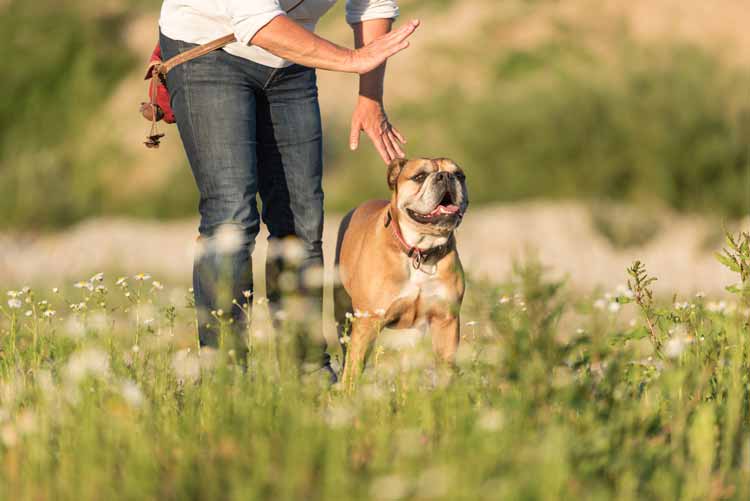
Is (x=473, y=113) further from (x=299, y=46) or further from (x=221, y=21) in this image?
(x=299, y=46)

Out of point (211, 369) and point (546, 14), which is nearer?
point (211, 369)

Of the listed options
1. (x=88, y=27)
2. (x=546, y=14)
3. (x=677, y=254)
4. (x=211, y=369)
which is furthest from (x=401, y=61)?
(x=211, y=369)

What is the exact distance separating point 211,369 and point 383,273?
177cm

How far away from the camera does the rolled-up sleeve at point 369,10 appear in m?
4.97

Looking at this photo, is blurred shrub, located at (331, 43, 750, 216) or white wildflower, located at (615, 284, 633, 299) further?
blurred shrub, located at (331, 43, 750, 216)

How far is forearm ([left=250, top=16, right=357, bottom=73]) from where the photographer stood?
162 inches

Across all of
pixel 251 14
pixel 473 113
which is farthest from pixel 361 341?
pixel 473 113

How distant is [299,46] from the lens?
4.14 metres

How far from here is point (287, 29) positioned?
4.11 metres

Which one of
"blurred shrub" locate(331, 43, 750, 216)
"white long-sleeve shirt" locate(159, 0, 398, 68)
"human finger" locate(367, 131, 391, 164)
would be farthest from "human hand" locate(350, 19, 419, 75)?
"blurred shrub" locate(331, 43, 750, 216)

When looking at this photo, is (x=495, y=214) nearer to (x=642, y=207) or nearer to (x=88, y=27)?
(x=642, y=207)

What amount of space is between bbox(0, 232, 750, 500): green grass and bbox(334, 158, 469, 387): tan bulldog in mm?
1358

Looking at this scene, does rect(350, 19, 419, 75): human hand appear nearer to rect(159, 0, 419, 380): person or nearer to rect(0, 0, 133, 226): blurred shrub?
rect(159, 0, 419, 380): person

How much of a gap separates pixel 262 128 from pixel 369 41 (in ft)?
2.08
